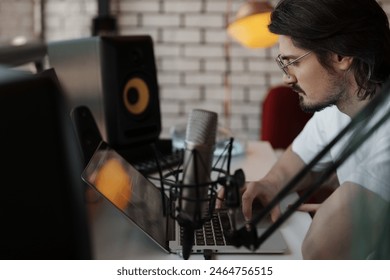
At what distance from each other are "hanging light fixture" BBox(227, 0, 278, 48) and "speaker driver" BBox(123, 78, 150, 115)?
1.02 feet

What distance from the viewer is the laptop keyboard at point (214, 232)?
2.82 ft

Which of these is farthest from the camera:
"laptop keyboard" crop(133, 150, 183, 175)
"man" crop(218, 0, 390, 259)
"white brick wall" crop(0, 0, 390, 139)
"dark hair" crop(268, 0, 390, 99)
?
"white brick wall" crop(0, 0, 390, 139)

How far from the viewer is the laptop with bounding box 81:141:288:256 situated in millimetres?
836

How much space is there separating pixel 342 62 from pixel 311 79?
0.06 metres

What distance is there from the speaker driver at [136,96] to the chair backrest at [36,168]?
37.3 inches

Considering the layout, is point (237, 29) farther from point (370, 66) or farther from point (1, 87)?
point (1, 87)

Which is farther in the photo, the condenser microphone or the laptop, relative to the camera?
the laptop

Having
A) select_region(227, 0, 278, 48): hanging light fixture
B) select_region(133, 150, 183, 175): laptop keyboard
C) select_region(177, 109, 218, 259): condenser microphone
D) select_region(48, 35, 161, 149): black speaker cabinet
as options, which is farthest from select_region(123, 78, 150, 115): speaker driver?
select_region(177, 109, 218, 259): condenser microphone

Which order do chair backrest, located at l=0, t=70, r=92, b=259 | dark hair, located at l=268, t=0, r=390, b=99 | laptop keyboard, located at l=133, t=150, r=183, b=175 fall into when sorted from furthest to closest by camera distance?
laptop keyboard, located at l=133, t=150, r=183, b=175
dark hair, located at l=268, t=0, r=390, b=99
chair backrest, located at l=0, t=70, r=92, b=259

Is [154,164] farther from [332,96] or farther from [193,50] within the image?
[193,50]

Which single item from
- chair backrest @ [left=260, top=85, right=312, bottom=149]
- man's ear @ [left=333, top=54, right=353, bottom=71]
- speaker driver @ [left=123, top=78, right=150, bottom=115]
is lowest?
chair backrest @ [left=260, top=85, right=312, bottom=149]

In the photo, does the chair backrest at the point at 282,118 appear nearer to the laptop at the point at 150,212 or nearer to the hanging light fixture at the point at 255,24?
the hanging light fixture at the point at 255,24

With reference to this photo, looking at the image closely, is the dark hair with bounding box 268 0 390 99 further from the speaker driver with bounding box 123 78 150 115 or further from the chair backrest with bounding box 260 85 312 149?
the chair backrest with bounding box 260 85 312 149
